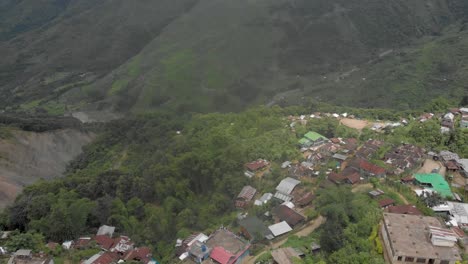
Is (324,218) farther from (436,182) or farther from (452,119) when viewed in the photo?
(452,119)

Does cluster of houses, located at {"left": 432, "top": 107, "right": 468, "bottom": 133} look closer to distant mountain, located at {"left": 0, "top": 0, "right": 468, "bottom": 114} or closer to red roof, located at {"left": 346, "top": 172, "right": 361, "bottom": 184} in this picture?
red roof, located at {"left": 346, "top": 172, "right": 361, "bottom": 184}

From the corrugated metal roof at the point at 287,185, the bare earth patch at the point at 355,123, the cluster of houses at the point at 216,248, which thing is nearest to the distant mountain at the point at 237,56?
the bare earth patch at the point at 355,123

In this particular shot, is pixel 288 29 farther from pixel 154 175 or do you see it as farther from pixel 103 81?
pixel 154 175

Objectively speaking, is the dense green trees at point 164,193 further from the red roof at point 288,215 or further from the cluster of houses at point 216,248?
the red roof at point 288,215

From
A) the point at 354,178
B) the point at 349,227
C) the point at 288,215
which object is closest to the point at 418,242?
the point at 349,227

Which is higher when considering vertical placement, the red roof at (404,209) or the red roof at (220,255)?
the red roof at (404,209)

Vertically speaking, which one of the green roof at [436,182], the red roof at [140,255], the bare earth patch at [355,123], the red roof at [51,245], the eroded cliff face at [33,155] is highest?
the green roof at [436,182]
